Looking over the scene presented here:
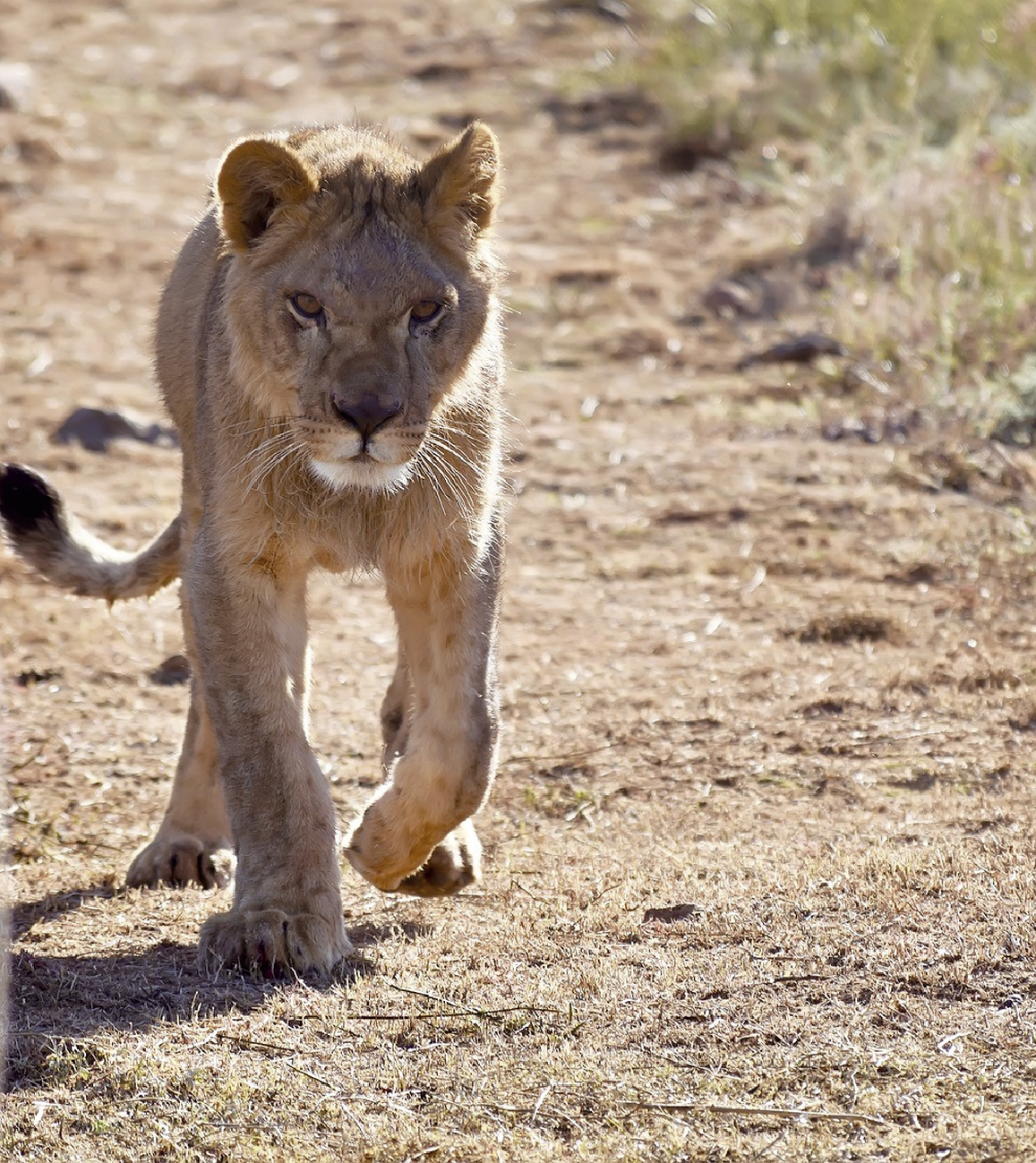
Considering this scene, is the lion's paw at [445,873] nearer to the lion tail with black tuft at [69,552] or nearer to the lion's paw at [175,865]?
the lion's paw at [175,865]

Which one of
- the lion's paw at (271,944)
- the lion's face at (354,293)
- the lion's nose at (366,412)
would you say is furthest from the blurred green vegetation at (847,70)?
the lion's paw at (271,944)

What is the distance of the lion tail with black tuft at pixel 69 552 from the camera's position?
5.48 m

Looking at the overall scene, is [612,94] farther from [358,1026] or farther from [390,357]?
[358,1026]

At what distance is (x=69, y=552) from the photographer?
18.3ft

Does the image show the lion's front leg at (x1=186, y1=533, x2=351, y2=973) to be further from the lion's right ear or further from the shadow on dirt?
the lion's right ear

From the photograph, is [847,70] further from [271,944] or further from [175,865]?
[271,944]

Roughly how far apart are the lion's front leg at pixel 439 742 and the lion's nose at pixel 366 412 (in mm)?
590

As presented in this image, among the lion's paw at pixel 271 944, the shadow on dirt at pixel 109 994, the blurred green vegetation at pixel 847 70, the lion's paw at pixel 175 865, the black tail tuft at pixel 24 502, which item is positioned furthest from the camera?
the blurred green vegetation at pixel 847 70

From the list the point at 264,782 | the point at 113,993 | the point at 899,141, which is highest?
the point at 899,141

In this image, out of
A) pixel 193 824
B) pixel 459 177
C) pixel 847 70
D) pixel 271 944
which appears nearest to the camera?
pixel 271 944

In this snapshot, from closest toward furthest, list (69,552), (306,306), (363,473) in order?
(363,473), (306,306), (69,552)

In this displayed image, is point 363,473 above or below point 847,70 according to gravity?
below

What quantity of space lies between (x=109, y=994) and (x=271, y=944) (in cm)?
36

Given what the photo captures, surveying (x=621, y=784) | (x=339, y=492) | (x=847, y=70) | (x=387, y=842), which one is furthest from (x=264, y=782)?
(x=847, y=70)
